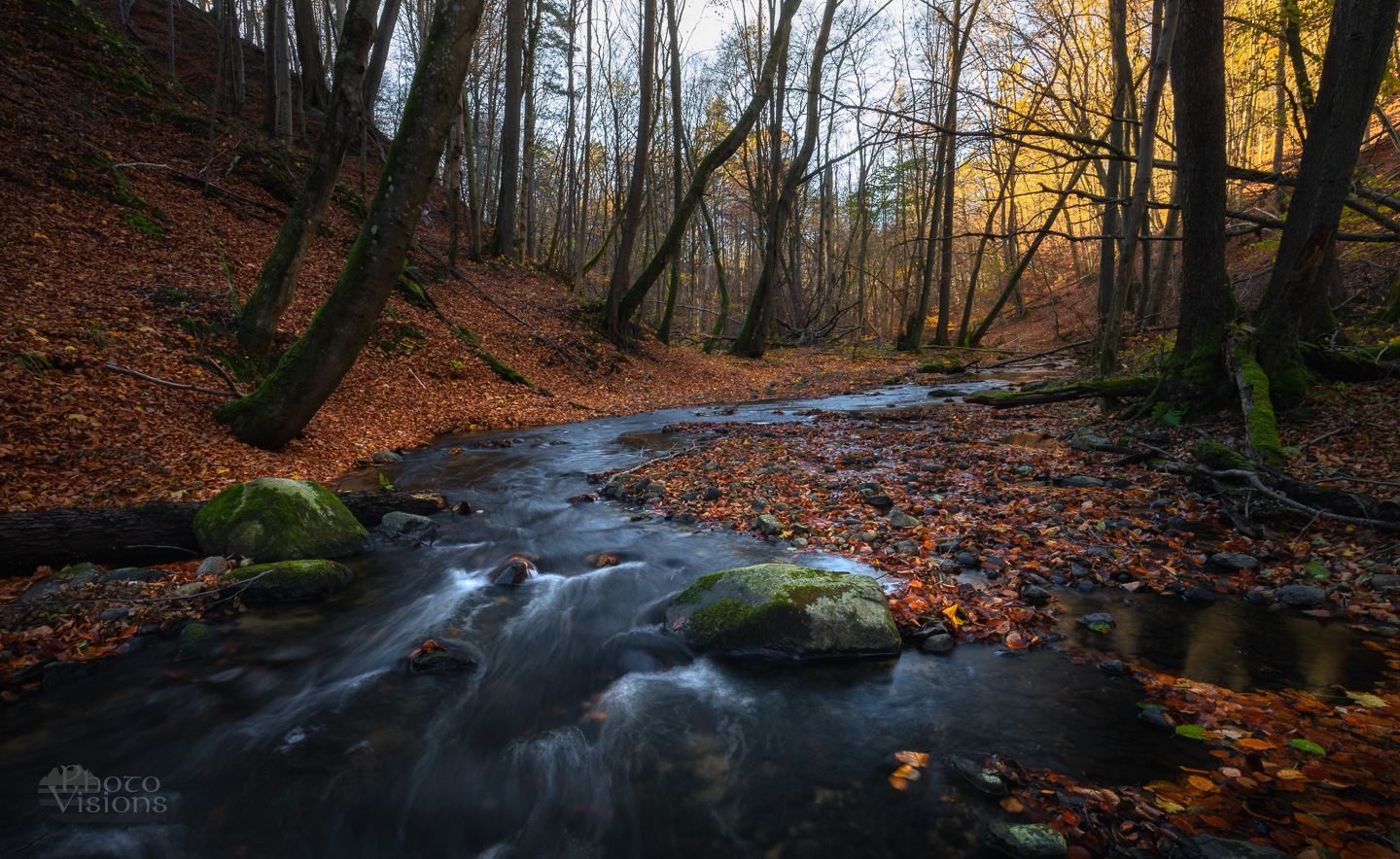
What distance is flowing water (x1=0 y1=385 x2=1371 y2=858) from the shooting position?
9.36ft

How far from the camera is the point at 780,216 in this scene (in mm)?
23109

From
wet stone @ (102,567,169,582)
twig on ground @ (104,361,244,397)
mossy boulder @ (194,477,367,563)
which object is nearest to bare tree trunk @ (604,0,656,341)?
twig on ground @ (104,361,244,397)

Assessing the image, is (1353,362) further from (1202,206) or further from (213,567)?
(213,567)

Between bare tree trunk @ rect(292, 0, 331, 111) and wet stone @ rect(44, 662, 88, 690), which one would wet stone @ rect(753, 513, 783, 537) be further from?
bare tree trunk @ rect(292, 0, 331, 111)

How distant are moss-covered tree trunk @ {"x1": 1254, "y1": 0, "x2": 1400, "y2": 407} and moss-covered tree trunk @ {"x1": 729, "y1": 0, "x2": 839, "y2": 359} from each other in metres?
16.0

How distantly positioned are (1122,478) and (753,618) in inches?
191

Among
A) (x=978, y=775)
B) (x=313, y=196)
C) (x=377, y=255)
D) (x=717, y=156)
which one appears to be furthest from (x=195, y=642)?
(x=717, y=156)

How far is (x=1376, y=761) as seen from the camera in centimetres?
258

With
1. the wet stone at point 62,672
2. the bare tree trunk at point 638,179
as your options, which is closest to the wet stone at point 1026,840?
the wet stone at point 62,672

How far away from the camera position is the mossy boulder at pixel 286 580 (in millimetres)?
4797

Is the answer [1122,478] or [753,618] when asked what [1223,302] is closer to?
[1122,478]

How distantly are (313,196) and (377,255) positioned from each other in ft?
8.62

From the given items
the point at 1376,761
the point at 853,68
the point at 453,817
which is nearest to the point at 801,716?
the point at 453,817

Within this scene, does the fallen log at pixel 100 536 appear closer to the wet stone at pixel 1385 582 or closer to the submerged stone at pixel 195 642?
the submerged stone at pixel 195 642
